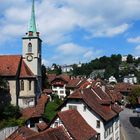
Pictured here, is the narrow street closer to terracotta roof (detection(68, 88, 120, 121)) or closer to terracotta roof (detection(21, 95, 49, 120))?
terracotta roof (detection(68, 88, 120, 121))

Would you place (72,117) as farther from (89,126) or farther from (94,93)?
(94,93)

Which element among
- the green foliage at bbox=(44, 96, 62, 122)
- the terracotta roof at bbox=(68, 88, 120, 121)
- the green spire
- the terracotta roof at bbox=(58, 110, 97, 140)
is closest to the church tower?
the green spire

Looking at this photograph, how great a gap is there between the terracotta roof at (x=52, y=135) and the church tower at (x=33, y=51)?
3673cm

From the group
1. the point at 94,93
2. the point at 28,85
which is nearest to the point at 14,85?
the point at 28,85

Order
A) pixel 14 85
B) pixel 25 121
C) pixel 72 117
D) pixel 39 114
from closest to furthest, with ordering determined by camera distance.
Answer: pixel 72 117 < pixel 25 121 < pixel 39 114 < pixel 14 85

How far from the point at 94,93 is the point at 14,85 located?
59.5 ft

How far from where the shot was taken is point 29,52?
7538cm

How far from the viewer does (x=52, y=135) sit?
34344 millimetres

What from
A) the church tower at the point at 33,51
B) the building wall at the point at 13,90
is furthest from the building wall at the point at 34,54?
the building wall at the point at 13,90

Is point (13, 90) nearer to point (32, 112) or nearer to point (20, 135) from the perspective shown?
point (32, 112)

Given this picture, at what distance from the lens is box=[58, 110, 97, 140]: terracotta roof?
39.6 metres

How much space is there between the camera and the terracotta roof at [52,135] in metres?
32.4

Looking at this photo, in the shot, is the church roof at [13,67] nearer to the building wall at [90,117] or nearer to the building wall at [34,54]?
the building wall at [34,54]

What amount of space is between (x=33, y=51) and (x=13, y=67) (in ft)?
30.6
